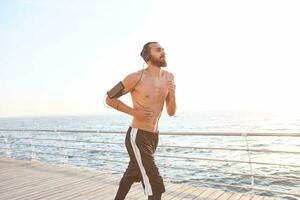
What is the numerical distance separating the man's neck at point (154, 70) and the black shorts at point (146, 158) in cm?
52

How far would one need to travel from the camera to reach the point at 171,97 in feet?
10.4

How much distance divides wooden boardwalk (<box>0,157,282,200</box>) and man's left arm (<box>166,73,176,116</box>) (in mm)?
1989

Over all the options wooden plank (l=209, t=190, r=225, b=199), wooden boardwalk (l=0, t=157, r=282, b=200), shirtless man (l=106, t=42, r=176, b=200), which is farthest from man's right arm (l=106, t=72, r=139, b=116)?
wooden plank (l=209, t=190, r=225, b=199)

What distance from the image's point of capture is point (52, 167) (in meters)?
7.77

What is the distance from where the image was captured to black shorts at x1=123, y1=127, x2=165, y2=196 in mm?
3076

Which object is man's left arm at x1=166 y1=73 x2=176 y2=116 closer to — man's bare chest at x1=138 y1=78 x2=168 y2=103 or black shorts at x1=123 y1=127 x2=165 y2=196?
man's bare chest at x1=138 y1=78 x2=168 y2=103

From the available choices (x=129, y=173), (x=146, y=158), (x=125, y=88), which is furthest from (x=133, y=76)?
(x=129, y=173)

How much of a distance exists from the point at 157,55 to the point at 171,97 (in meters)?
0.40

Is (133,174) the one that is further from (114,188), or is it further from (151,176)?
(114,188)

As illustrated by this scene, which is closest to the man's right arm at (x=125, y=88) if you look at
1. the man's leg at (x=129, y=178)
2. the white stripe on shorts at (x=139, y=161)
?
the white stripe on shorts at (x=139, y=161)

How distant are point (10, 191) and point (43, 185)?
538 millimetres

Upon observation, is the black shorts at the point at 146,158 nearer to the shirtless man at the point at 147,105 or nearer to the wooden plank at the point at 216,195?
the shirtless man at the point at 147,105

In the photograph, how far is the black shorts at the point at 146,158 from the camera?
308cm

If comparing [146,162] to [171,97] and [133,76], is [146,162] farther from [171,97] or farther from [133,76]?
[133,76]
